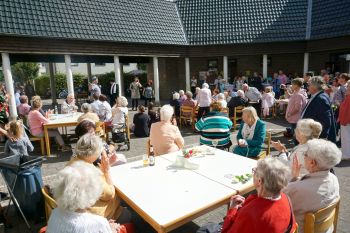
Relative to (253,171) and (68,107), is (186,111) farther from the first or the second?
(253,171)

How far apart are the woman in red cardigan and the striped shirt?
9.64ft

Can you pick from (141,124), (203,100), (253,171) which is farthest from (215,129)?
(203,100)

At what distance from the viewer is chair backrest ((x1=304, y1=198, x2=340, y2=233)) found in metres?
2.26

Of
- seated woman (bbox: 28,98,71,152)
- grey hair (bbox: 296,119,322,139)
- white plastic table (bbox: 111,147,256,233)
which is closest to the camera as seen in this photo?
white plastic table (bbox: 111,147,256,233)

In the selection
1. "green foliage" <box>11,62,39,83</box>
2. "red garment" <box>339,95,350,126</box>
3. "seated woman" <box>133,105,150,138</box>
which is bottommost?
"seated woman" <box>133,105,150,138</box>

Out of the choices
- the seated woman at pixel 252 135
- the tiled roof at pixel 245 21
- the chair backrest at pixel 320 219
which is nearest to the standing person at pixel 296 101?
the seated woman at pixel 252 135

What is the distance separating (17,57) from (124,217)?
1291 cm

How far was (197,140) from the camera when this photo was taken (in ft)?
26.7

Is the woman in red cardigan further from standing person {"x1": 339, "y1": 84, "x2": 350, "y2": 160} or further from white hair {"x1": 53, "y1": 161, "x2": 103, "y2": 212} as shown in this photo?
standing person {"x1": 339, "y1": 84, "x2": 350, "y2": 160}

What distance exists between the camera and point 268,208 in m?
2.02

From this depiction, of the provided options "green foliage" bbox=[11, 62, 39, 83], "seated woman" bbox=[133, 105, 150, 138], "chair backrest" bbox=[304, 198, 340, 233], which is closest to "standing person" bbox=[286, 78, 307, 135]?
"chair backrest" bbox=[304, 198, 340, 233]

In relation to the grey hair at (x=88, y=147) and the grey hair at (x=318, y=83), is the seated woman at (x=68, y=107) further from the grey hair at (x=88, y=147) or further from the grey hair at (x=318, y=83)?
the grey hair at (x=318, y=83)

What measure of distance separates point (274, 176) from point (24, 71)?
30646 millimetres

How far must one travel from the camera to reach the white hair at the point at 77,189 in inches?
79.3
